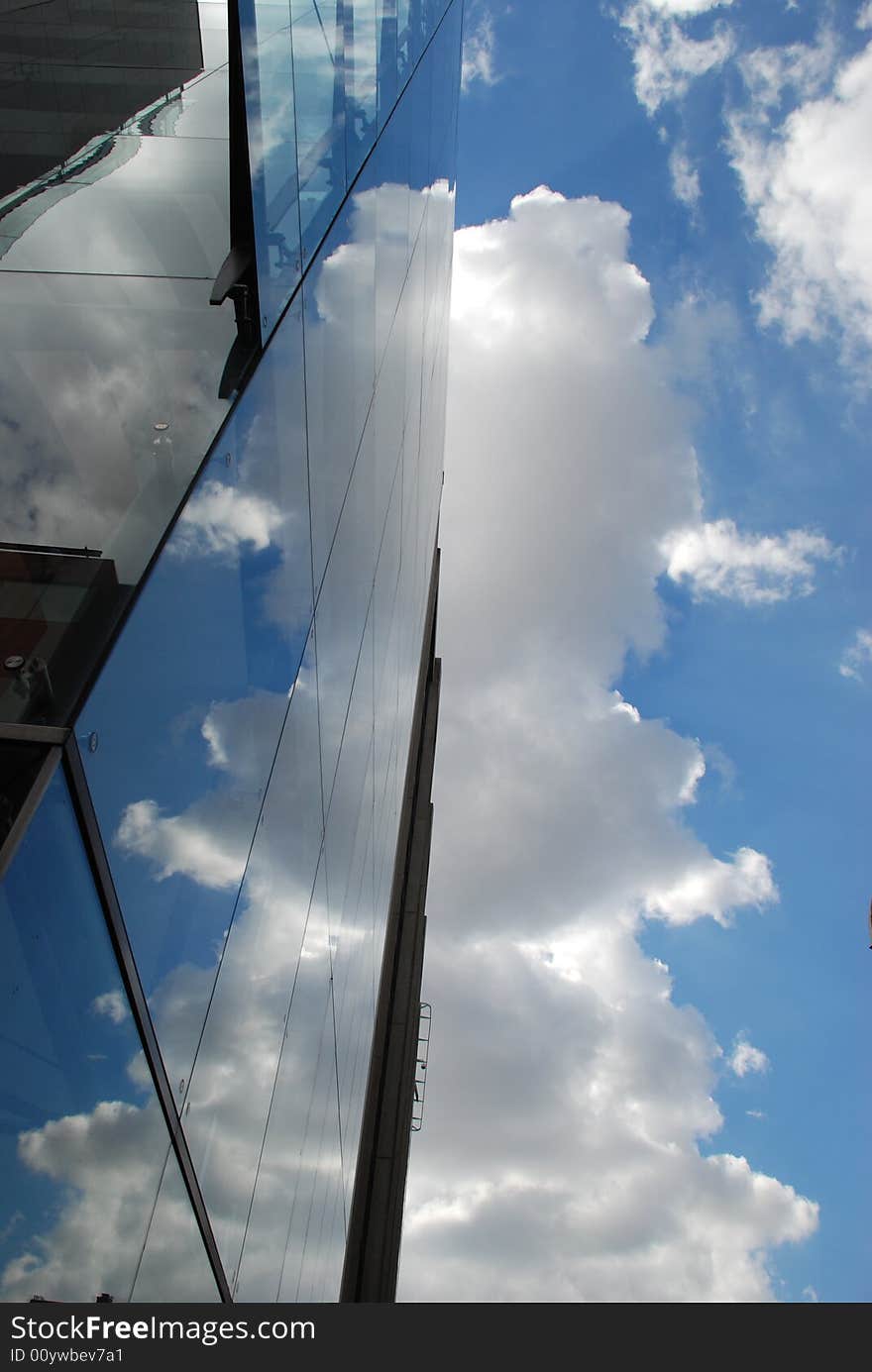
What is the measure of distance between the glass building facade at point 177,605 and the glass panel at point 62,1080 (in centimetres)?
2

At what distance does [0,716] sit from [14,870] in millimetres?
602

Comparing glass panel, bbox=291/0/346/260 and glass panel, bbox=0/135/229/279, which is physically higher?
glass panel, bbox=291/0/346/260

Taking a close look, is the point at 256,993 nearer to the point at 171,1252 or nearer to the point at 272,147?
the point at 171,1252

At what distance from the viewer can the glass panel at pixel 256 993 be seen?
22.2 feet

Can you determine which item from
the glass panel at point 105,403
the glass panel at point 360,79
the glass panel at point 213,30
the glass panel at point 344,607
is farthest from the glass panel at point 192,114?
the glass panel at point 344,607

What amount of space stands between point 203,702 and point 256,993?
3.39 metres

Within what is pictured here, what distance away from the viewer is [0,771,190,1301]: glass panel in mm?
3523

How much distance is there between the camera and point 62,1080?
402 cm

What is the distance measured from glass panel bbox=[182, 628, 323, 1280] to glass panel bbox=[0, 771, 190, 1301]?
1.38 metres

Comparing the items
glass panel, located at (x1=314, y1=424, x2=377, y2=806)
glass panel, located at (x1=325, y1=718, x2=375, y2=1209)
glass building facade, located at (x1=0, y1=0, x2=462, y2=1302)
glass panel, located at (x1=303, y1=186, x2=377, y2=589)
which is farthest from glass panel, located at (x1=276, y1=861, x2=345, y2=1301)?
glass panel, located at (x1=303, y1=186, x2=377, y2=589)

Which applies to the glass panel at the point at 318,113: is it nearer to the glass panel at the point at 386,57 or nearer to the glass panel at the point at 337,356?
the glass panel at the point at 337,356

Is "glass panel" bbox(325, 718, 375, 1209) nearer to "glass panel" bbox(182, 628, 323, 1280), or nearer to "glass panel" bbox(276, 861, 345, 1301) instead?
"glass panel" bbox(276, 861, 345, 1301)

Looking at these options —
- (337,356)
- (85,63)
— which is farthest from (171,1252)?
(85,63)
